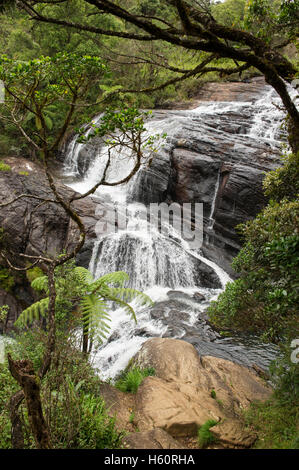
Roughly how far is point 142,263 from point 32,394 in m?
8.17

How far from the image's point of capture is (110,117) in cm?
371

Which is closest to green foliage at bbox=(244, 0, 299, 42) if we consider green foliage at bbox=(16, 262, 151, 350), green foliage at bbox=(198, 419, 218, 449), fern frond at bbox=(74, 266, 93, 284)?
green foliage at bbox=(16, 262, 151, 350)

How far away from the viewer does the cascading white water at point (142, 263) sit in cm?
722

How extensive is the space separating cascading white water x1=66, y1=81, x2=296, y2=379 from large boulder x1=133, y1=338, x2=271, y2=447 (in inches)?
50.5

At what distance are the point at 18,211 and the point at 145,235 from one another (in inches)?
191

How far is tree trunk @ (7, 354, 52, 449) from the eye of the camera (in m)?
1.97

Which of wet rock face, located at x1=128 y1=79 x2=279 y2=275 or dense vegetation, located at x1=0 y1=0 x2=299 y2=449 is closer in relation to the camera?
dense vegetation, located at x1=0 y1=0 x2=299 y2=449

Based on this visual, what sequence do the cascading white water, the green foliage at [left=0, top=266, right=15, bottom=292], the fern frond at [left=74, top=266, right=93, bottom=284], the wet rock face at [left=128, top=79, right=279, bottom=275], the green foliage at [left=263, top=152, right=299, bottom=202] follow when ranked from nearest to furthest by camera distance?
the fern frond at [left=74, top=266, right=93, bottom=284], the green foliage at [left=263, top=152, right=299, bottom=202], the cascading white water, the green foliage at [left=0, top=266, right=15, bottom=292], the wet rock face at [left=128, top=79, right=279, bottom=275]

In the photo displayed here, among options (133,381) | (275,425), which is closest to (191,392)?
(133,381)

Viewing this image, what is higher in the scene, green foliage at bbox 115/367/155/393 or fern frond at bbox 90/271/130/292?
fern frond at bbox 90/271/130/292

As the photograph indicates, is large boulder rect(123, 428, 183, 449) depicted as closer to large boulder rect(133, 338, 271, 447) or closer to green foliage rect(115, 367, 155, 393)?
large boulder rect(133, 338, 271, 447)

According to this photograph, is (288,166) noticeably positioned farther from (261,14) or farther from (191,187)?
(191,187)

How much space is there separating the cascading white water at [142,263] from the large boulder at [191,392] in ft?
4.21

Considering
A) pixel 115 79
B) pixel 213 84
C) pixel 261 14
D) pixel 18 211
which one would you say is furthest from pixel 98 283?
pixel 213 84
